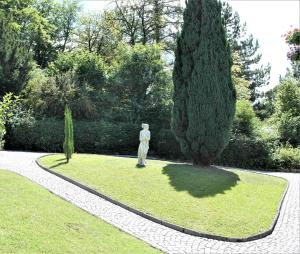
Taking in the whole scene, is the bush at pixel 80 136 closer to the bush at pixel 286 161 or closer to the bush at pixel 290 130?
the bush at pixel 286 161

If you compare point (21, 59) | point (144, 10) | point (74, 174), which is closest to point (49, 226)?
point (74, 174)

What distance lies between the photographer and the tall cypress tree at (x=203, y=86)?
1738cm

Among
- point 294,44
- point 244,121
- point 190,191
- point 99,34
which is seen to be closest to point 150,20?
point 99,34

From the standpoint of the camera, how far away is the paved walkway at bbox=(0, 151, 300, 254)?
29.7 feet

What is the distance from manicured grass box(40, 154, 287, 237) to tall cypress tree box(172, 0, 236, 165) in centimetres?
131

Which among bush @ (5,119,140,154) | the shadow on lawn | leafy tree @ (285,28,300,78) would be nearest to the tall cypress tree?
the shadow on lawn

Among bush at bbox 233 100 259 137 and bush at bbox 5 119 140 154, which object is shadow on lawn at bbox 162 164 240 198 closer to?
bush at bbox 233 100 259 137

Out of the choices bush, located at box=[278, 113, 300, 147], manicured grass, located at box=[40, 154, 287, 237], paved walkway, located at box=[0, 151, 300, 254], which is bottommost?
paved walkway, located at box=[0, 151, 300, 254]

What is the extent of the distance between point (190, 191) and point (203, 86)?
5.85 metres

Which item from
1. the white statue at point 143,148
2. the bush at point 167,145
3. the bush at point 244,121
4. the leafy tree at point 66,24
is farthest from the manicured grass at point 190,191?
the leafy tree at point 66,24

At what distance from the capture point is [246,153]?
75.8ft

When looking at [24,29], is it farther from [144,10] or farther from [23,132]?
[23,132]

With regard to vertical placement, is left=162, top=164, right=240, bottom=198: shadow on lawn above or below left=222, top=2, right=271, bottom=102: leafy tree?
below

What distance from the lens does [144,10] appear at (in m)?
37.4
